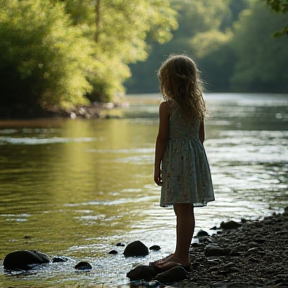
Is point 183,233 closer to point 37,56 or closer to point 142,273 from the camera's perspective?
point 142,273

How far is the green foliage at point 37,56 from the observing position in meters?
35.0

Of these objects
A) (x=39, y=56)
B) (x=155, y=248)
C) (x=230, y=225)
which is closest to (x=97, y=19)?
(x=39, y=56)

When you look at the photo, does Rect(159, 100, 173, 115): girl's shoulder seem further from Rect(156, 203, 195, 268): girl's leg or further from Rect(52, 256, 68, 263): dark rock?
Rect(52, 256, 68, 263): dark rock

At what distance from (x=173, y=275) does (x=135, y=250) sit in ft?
4.17

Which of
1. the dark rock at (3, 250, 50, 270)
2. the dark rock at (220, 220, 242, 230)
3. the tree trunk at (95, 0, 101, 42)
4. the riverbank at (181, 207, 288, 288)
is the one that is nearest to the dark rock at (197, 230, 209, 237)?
the riverbank at (181, 207, 288, 288)

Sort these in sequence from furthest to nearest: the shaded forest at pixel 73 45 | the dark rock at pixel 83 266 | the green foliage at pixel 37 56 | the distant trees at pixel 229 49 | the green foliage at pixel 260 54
→ the distant trees at pixel 229 49, the green foliage at pixel 260 54, the shaded forest at pixel 73 45, the green foliage at pixel 37 56, the dark rock at pixel 83 266

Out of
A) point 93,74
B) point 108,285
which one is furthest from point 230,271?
point 93,74

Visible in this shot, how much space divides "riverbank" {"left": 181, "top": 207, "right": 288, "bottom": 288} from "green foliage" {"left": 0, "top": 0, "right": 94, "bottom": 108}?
27565 millimetres

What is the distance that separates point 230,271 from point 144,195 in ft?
18.4

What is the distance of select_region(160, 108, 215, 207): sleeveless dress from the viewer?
643 cm

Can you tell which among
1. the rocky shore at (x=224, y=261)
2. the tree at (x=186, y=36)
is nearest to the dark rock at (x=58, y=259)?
the rocky shore at (x=224, y=261)

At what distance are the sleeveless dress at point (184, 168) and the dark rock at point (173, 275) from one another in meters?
0.55

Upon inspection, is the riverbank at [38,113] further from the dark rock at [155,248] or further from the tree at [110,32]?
the dark rock at [155,248]

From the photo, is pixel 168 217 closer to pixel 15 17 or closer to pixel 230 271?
pixel 230 271
